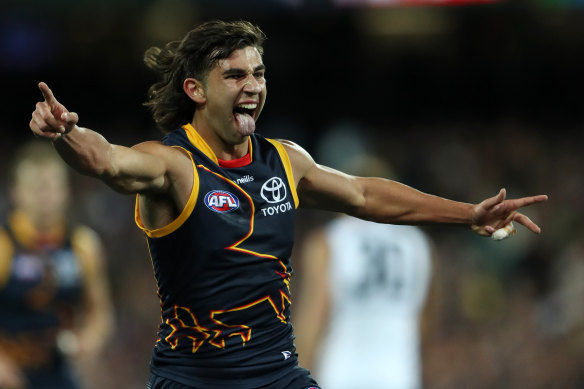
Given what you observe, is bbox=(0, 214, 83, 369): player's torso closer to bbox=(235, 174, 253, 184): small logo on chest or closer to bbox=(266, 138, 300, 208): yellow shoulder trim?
bbox=(266, 138, 300, 208): yellow shoulder trim

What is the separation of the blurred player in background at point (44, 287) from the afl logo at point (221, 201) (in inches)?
130

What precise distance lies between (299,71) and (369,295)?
10.2 m

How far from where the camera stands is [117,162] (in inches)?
128

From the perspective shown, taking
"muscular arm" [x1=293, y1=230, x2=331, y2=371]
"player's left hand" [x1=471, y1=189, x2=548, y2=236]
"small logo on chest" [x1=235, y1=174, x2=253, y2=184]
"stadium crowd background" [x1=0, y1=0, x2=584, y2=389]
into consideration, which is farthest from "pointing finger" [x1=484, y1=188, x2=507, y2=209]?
"stadium crowd background" [x1=0, y1=0, x2=584, y2=389]

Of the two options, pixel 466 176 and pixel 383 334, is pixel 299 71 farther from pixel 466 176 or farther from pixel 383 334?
pixel 383 334

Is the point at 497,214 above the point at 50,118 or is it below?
above

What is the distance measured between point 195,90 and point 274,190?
55 cm

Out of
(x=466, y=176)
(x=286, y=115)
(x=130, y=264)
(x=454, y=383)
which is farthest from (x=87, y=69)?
(x=454, y=383)

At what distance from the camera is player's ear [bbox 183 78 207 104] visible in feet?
12.7

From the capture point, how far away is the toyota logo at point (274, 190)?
12.4 ft

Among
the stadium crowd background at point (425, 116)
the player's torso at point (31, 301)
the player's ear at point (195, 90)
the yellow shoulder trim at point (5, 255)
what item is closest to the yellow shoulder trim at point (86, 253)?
the player's torso at point (31, 301)

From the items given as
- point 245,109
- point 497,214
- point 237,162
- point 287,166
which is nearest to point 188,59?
point 245,109

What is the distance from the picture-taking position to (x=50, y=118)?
3.04 metres

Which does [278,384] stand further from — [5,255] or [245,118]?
[5,255]
